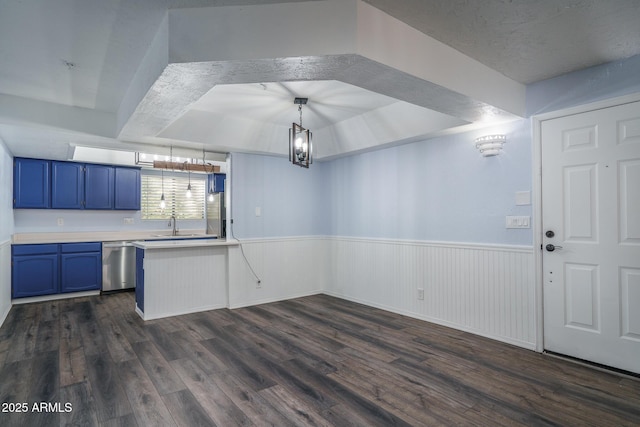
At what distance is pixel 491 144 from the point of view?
3.38 metres

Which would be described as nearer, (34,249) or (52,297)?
(34,249)

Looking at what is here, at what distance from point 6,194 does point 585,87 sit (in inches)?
269

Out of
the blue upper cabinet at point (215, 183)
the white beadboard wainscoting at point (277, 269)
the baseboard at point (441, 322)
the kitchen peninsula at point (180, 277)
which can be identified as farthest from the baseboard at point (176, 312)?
the blue upper cabinet at point (215, 183)

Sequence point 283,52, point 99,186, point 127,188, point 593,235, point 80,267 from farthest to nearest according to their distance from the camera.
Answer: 1. point 127,188
2. point 99,186
3. point 80,267
4. point 593,235
5. point 283,52

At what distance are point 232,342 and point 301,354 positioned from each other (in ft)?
2.60

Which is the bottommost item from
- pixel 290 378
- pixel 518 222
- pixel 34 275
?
pixel 290 378

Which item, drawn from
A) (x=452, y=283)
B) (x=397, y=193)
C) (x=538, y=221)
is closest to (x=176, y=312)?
(x=397, y=193)

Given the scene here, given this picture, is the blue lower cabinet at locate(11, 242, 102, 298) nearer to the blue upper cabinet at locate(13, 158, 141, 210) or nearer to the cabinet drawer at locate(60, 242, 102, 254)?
the cabinet drawer at locate(60, 242, 102, 254)

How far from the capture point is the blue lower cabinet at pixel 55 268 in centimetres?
494

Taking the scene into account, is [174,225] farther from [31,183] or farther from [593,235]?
[593,235]

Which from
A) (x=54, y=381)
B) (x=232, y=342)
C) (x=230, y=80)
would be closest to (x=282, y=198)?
(x=232, y=342)

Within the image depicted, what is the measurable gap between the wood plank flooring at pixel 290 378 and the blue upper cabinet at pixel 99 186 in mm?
2378

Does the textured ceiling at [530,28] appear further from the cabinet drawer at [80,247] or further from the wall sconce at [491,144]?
the cabinet drawer at [80,247]

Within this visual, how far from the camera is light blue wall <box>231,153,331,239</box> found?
482 cm
